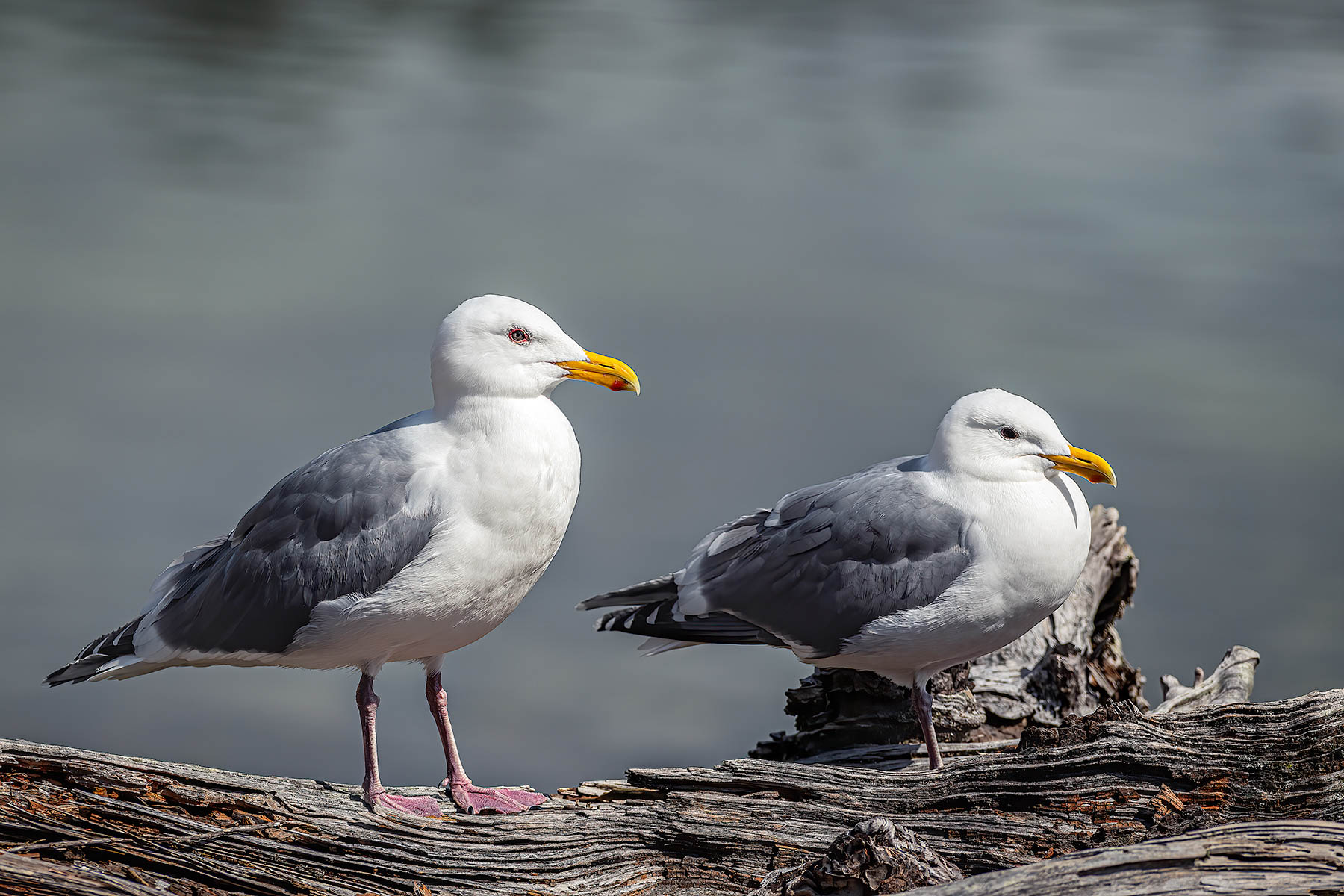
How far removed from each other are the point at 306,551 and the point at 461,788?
1.21m

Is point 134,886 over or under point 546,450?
under

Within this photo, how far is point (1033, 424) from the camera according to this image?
17.4 feet

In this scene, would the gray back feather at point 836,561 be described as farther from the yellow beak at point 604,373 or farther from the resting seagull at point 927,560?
the yellow beak at point 604,373

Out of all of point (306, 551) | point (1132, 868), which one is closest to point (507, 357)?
point (306, 551)

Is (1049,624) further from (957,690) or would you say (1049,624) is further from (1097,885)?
(1097,885)

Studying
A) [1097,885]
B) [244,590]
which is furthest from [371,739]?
[1097,885]

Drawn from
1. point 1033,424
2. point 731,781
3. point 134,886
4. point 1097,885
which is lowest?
point 134,886

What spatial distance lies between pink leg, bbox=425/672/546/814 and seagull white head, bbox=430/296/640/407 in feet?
4.35

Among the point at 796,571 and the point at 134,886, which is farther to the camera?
the point at 796,571

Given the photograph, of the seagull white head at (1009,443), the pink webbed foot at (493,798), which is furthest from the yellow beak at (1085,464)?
the pink webbed foot at (493,798)

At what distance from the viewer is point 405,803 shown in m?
4.86

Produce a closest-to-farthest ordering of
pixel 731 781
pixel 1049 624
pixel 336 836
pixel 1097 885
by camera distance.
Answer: pixel 1097 885, pixel 336 836, pixel 731 781, pixel 1049 624

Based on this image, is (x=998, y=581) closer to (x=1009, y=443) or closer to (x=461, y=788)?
(x=1009, y=443)

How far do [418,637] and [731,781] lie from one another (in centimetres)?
139
